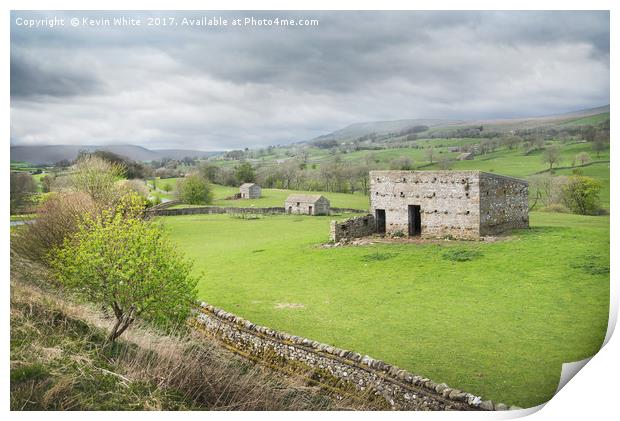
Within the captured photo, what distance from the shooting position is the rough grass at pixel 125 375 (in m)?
8.53

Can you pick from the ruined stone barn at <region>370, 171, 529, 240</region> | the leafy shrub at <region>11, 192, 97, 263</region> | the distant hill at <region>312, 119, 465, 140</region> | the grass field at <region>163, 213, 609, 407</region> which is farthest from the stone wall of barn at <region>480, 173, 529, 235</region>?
the leafy shrub at <region>11, 192, 97, 263</region>

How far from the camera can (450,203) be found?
1747 centimetres

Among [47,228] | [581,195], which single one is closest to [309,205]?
[581,195]

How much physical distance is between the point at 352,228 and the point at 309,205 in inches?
606

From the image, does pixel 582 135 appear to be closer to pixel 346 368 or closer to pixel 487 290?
pixel 487 290

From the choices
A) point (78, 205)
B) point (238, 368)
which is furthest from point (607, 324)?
point (78, 205)

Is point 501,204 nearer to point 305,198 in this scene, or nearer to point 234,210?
point 305,198

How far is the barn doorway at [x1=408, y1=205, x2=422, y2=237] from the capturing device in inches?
737

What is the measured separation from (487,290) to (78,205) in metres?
11.5

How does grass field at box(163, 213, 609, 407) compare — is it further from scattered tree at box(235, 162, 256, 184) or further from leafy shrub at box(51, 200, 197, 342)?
scattered tree at box(235, 162, 256, 184)

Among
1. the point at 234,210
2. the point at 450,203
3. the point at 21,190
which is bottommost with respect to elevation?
the point at 234,210

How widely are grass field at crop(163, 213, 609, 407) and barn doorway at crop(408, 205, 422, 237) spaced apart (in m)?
2.03

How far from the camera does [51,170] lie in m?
14.8

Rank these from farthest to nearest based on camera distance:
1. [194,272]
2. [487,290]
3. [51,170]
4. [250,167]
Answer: [250,167], [194,272], [51,170], [487,290]
